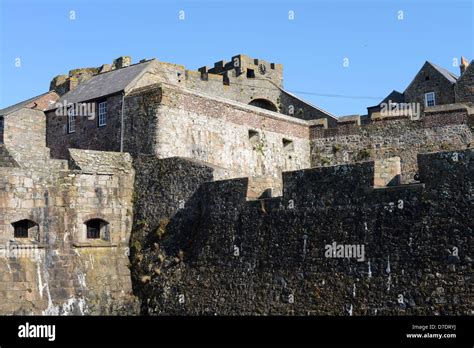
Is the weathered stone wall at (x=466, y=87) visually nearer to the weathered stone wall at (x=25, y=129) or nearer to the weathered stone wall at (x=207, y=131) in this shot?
the weathered stone wall at (x=207, y=131)

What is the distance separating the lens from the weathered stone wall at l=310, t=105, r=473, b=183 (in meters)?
28.3

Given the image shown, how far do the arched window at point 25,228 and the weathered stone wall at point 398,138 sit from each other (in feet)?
45.1

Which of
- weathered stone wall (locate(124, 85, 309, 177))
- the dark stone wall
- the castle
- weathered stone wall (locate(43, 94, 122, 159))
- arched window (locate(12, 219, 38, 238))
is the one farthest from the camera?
weathered stone wall (locate(43, 94, 122, 159))

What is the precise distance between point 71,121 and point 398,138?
14.1 m

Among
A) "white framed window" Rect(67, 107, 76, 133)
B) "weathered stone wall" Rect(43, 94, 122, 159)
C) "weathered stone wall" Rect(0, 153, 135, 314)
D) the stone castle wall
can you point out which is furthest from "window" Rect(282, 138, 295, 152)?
"white framed window" Rect(67, 107, 76, 133)

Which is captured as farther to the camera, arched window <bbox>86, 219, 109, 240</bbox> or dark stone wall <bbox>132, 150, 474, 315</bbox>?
arched window <bbox>86, 219, 109, 240</bbox>

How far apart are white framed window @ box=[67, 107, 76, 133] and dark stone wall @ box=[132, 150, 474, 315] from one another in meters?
5.96

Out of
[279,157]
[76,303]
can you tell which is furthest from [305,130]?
[76,303]

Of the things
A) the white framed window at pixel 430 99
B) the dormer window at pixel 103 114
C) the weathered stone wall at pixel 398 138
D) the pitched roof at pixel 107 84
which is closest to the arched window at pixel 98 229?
the dormer window at pixel 103 114

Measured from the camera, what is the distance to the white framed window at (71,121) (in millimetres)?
27950

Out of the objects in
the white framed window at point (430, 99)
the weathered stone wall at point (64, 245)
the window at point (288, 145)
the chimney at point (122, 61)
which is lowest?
the weathered stone wall at point (64, 245)

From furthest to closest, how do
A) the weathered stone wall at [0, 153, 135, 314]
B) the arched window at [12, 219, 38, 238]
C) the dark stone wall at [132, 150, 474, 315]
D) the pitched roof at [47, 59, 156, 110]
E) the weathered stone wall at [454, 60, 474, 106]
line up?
the weathered stone wall at [454, 60, 474, 106] → the pitched roof at [47, 59, 156, 110] → the arched window at [12, 219, 38, 238] → the weathered stone wall at [0, 153, 135, 314] → the dark stone wall at [132, 150, 474, 315]

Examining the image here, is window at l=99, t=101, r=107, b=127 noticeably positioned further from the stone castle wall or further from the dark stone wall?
the dark stone wall

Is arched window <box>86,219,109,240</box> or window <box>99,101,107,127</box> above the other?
window <box>99,101,107,127</box>
